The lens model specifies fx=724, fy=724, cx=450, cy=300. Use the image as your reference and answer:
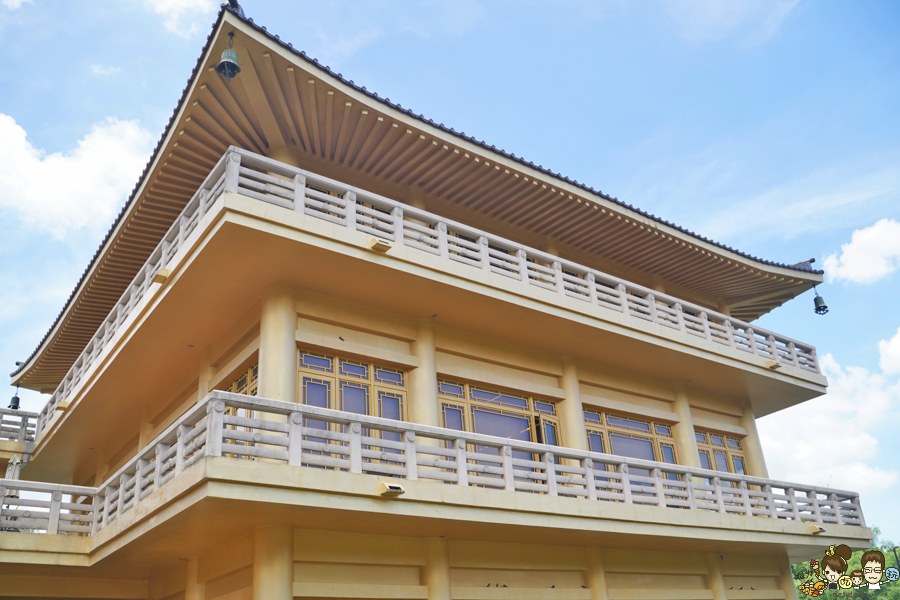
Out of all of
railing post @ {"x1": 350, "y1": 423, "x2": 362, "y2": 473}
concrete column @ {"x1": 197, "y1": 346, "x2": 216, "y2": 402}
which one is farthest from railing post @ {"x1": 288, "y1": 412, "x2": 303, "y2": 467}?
concrete column @ {"x1": 197, "y1": 346, "x2": 216, "y2": 402}

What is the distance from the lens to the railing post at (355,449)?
10461 millimetres

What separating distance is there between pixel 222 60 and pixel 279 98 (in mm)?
1611

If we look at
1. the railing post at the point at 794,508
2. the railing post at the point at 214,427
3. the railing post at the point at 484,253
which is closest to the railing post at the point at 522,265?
the railing post at the point at 484,253

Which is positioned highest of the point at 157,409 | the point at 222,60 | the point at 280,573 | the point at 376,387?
the point at 222,60

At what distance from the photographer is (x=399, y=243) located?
1287cm

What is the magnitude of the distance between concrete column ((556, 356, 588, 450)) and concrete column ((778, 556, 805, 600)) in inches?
260

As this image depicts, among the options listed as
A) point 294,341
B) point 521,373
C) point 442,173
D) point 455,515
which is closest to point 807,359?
point 521,373

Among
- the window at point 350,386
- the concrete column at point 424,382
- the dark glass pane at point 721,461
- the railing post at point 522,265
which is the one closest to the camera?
the window at point 350,386

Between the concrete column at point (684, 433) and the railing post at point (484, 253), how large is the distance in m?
7.03

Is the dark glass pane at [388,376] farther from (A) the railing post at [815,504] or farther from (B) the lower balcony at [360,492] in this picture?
(A) the railing post at [815,504]

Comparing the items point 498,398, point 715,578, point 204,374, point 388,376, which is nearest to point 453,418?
point 498,398

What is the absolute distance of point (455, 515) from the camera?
36.6ft

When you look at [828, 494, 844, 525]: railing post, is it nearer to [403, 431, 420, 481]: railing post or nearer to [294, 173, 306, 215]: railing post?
[403, 431, 420, 481]: railing post

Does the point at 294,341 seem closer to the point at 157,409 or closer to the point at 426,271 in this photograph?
the point at 426,271
